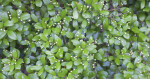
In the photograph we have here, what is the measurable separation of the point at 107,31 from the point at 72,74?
35.7 inches

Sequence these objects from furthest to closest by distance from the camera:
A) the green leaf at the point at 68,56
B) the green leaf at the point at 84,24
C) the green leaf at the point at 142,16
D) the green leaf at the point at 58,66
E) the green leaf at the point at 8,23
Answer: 1. the green leaf at the point at 142,16
2. the green leaf at the point at 84,24
3. the green leaf at the point at 68,56
4. the green leaf at the point at 58,66
5. the green leaf at the point at 8,23

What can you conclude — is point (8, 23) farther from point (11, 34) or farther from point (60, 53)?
point (60, 53)

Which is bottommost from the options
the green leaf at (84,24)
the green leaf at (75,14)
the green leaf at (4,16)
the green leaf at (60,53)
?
the green leaf at (60,53)

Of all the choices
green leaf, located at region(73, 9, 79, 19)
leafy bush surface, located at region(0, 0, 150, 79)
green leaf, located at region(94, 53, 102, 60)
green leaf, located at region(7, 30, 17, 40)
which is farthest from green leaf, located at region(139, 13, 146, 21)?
green leaf, located at region(7, 30, 17, 40)

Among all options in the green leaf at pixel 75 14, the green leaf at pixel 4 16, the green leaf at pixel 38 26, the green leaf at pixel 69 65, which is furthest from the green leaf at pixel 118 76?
the green leaf at pixel 4 16

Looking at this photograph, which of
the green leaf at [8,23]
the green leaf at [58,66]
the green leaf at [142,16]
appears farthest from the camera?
the green leaf at [142,16]

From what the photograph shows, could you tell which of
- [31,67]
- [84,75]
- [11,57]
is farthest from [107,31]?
[11,57]

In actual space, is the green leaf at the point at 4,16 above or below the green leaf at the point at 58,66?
above

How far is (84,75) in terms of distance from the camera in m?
2.45

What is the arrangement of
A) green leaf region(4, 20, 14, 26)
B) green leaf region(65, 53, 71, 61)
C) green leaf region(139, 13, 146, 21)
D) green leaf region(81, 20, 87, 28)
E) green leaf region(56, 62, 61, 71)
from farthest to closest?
1. green leaf region(139, 13, 146, 21)
2. green leaf region(81, 20, 87, 28)
3. green leaf region(65, 53, 71, 61)
4. green leaf region(56, 62, 61, 71)
5. green leaf region(4, 20, 14, 26)

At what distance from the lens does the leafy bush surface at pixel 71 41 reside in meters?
2.28

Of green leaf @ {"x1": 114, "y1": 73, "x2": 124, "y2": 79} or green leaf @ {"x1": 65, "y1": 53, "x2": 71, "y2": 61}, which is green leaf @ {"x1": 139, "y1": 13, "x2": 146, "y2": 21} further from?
green leaf @ {"x1": 65, "y1": 53, "x2": 71, "y2": 61}

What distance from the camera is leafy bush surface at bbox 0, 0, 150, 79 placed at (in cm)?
228

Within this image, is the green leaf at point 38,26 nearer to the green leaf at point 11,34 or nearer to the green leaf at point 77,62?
the green leaf at point 11,34
